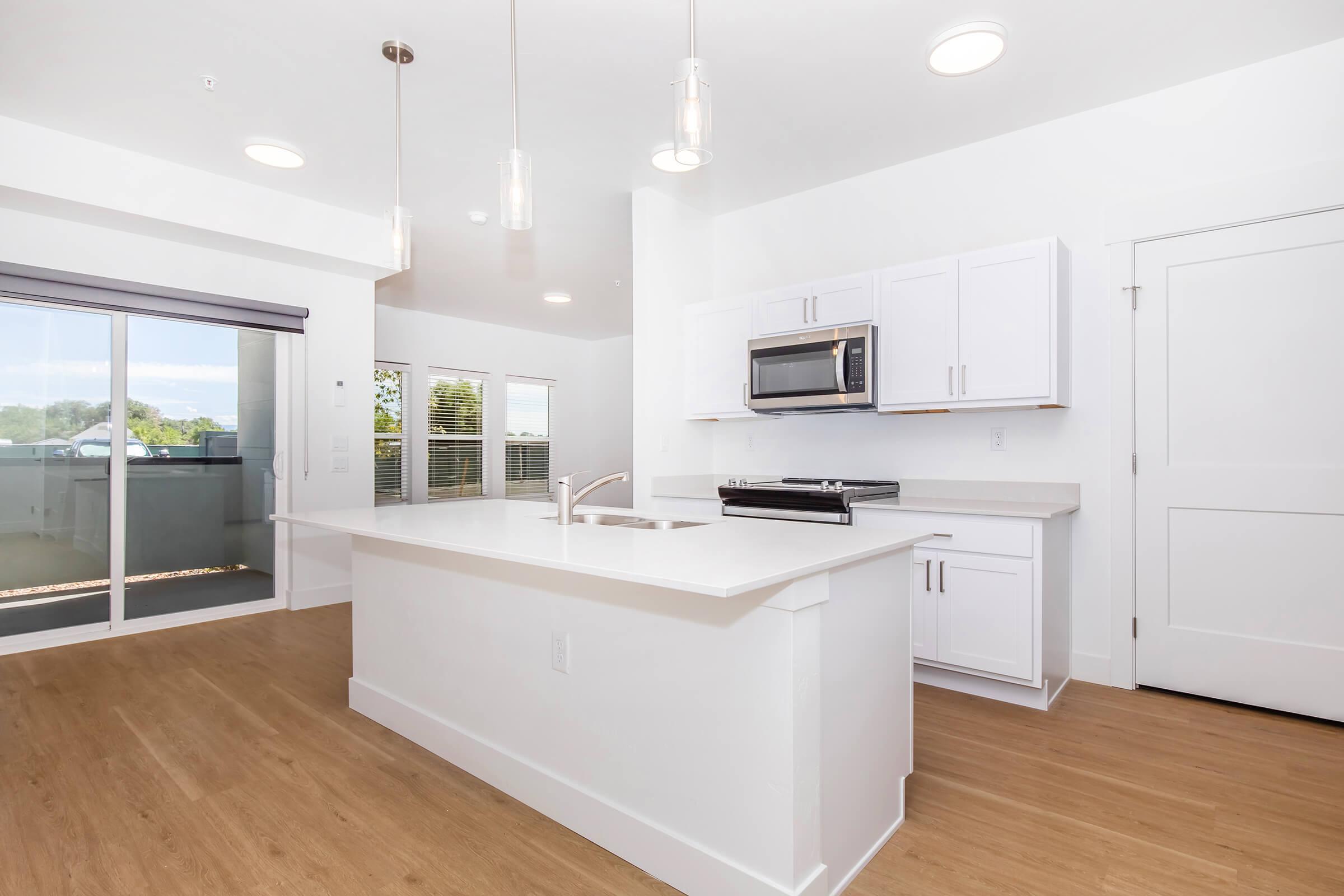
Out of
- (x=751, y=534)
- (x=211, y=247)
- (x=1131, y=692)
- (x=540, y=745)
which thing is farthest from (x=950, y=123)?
(x=211, y=247)

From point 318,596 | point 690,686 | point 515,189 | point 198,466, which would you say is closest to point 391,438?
point 318,596

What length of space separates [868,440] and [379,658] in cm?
264

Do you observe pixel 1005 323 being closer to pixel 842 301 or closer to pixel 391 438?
pixel 842 301

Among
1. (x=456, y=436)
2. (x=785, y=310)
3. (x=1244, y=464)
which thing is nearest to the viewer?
(x=1244, y=464)

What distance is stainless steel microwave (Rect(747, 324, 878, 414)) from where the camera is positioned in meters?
3.26

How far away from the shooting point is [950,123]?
3.12 meters

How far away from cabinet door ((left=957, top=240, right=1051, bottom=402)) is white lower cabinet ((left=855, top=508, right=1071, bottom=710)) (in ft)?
2.00

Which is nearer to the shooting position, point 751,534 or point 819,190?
point 751,534

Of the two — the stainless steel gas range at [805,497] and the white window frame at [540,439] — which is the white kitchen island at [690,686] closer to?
the stainless steel gas range at [805,497]

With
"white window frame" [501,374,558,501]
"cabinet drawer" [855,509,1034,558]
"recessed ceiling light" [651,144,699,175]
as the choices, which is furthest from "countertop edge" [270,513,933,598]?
"white window frame" [501,374,558,501]

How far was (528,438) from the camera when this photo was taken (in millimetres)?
8188

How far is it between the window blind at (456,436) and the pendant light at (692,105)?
240 inches

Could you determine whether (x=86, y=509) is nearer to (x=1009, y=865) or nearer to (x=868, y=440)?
(x=868, y=440)

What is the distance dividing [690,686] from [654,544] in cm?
37
